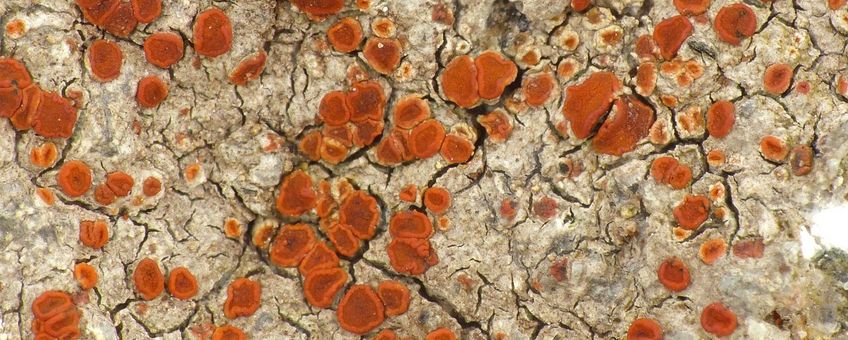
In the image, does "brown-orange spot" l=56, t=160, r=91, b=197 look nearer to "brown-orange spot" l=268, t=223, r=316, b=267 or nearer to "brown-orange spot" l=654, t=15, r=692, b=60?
"brown-orange spot" l=268, t=223, r=316, b=267

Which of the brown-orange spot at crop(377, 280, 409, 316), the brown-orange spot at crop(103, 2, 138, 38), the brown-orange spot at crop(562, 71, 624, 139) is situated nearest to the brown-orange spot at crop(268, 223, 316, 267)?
the brown-orange spot at crop(377, 280, 409, 316)

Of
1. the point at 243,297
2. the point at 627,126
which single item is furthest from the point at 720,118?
the point at 243,297

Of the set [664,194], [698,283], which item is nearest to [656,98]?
[664,194]

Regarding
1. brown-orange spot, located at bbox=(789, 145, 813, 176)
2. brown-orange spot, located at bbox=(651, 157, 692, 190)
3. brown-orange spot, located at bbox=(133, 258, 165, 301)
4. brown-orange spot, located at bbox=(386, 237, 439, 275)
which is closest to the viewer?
brown-orange spot, located at bbox=(789, 145, 813, 176)

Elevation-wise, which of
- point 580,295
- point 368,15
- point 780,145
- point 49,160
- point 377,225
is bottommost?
point 580,295

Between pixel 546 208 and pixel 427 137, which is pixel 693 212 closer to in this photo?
pixel 546 208

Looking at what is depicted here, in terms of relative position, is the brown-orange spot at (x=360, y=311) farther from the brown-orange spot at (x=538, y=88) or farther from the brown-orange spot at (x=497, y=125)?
the brown-orange spot at (x=538, y=88)

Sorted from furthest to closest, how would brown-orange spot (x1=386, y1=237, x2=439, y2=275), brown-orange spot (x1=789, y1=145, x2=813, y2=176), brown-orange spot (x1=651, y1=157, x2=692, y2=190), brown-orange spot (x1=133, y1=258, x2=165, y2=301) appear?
brown-orange spot (x1=386, y1=237, x2=439, y2=275) < brown-orange spot (x1=133, y1=258, x2=165, y2=301) < brown-orange spot (x1=651, y1=157, x2=692, y2=190) < brown-orange spot (x1=789, y1=145, x2=813, y2=176)

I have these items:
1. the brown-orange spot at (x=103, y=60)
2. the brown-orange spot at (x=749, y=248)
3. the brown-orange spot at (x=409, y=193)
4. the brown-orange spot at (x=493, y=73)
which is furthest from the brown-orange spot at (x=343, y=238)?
the brown-orange spot at (x=749, y=248)

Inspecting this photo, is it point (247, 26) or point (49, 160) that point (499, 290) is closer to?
point (247, 26)
